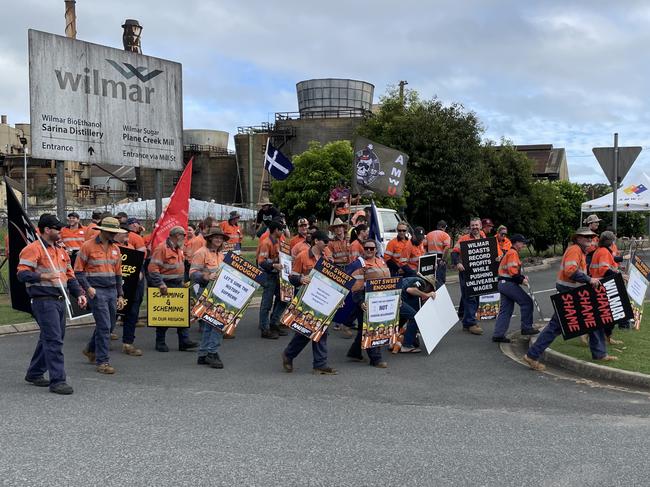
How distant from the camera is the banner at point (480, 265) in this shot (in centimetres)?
1123

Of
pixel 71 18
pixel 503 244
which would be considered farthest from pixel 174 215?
pixel 71 18

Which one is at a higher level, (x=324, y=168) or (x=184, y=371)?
(x=324, y=168)

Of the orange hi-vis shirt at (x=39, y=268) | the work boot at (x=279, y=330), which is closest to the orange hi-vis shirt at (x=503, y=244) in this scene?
the work boot at (x=279, y=330)

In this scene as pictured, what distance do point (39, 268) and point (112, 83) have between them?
850 centimetres

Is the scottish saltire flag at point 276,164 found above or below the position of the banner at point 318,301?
above

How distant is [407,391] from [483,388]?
90 cm

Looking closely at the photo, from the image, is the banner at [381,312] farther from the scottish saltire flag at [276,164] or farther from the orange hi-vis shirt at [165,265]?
the scottish saltire flag at [276,164]

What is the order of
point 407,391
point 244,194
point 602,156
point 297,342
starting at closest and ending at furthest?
point 407,391 → point 297,342 → point 602,156 → point 244,194

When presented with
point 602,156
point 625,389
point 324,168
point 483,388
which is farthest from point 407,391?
point 324,168

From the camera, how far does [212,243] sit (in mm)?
8859

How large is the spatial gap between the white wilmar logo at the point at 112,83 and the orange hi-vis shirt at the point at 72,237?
9.44 ft

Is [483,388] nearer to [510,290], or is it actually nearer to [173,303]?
[510,290]

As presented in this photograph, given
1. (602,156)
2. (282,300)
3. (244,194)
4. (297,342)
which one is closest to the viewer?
(297,342)

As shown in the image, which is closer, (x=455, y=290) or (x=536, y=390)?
(x=536, y=390)
